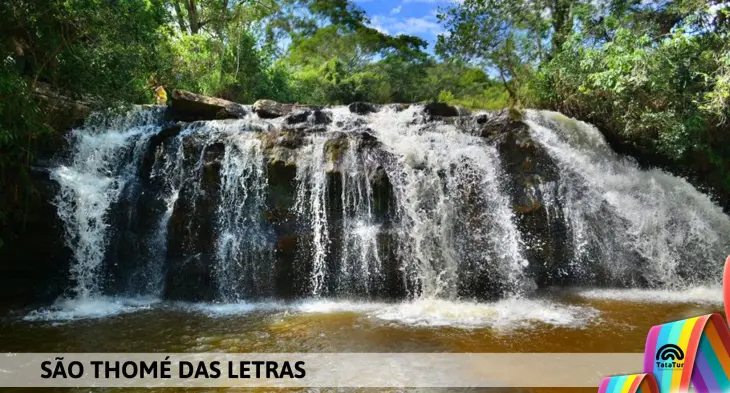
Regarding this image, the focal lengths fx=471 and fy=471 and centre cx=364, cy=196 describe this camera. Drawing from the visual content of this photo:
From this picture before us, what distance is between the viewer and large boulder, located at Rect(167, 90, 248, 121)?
10445 mm

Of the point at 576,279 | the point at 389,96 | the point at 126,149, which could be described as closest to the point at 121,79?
the point at 126,149

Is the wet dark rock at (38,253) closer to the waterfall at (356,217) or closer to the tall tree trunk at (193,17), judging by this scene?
the waterfall at (356,217)

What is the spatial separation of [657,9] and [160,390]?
1357cm

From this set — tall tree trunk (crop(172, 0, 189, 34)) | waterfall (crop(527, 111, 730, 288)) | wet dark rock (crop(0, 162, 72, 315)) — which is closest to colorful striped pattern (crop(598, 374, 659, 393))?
waterfall (crop(527, 111, 730, 288))

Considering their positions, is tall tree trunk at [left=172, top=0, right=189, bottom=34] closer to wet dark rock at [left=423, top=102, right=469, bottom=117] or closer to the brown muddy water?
wet dark rock at [left=423, top=102, right=469, bottom=117]

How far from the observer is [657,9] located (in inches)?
465

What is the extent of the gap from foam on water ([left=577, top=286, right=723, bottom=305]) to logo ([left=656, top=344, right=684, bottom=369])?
711 cm

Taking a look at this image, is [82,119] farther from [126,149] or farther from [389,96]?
[389,96]

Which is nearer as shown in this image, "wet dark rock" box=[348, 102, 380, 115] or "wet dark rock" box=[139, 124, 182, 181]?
"wet dark rock" box=[139, 124, 182, 181]

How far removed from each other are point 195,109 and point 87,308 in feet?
17.1

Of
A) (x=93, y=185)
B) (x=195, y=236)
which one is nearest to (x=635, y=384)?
(x=195, y=236)

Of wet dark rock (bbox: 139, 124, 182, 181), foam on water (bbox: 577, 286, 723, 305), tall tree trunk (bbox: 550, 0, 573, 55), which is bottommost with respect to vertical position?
foam on water (bbox: 577, 286, 723, 305)

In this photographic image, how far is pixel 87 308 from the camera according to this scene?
22.0ft

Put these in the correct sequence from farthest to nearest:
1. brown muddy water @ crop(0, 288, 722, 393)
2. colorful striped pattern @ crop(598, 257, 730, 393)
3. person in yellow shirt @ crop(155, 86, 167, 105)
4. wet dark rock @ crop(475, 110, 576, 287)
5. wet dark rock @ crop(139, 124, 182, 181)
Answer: person in yellow shirt @ crop(155, 86, 167, 105), wet dark rock @ crop(139, 124, 182, 181), wet dark rock @ crop(475, 110, 576, 287), brown muddy water @ crop(0, 288, 722, 393), colorful striped pattern @ crop(598, 257, 730, 393)
